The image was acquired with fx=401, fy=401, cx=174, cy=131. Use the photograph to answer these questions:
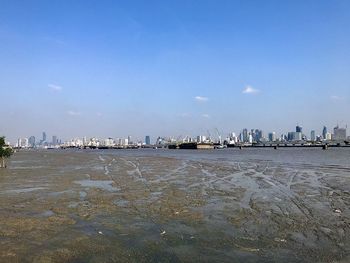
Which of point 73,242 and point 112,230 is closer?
point 73,242

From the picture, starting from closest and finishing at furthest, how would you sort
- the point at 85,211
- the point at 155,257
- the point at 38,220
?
the point at 155,257 → the point at 38,220 → the point at 85,211

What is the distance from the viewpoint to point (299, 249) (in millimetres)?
10492

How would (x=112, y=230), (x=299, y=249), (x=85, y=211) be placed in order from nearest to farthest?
(x=299, y=249) < (x=112, y=230) < (x=85, y=211)

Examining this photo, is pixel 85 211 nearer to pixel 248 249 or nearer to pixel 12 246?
pixel 12 246

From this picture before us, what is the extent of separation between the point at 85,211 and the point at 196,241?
6.85m

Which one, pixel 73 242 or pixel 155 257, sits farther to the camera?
pixel 73 242

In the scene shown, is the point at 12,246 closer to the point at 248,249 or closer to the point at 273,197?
the point at 248,249

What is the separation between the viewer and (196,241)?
11.4 m

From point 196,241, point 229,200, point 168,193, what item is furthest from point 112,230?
point 168,193

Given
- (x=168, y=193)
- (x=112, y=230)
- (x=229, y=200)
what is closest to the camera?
(x=112, y=230)

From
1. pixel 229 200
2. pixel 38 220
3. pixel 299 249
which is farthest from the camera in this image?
pixel 229 200

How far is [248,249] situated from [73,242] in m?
4.83

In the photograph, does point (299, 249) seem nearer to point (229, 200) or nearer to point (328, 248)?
point (328, 248)

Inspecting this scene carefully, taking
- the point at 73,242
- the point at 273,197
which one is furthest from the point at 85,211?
the point at 273,197
